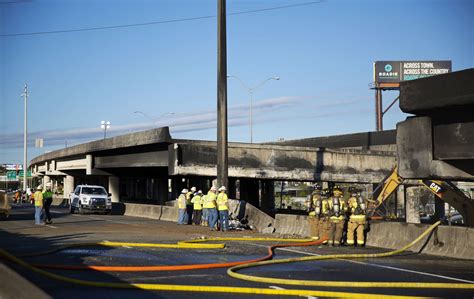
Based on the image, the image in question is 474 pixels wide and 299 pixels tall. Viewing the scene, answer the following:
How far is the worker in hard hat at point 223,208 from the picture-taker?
24500mm

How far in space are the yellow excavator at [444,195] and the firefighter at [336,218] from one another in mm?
3798

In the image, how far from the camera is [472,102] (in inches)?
488

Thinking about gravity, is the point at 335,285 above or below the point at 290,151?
below

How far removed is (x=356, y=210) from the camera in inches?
695

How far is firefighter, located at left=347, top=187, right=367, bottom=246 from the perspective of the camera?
1767 cm

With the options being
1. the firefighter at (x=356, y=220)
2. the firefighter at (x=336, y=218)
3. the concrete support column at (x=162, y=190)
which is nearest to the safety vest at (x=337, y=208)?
the firefighter at (x=336, y=218)

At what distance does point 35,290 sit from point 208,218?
21.0 meters

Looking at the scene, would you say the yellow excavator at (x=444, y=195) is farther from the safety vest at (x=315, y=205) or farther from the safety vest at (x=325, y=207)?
the safety vest at (x=325, y=207)

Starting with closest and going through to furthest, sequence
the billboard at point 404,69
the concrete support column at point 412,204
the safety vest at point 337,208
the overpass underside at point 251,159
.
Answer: the safety vest at point 337,208, the overpass underside at point 251,159, the concrete support column at point 412,204, the billboard at point 404,69

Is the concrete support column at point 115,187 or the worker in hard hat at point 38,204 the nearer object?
the worker in hard hat at point 38,204

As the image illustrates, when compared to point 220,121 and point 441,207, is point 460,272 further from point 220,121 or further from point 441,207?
point 441,207

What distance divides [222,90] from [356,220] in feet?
33.5

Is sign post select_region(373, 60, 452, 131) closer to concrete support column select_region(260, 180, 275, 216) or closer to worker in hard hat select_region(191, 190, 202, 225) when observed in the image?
concrete support column select_region(260, 180, 275, 216)

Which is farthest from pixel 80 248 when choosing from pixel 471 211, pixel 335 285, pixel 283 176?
pixel 283 176
